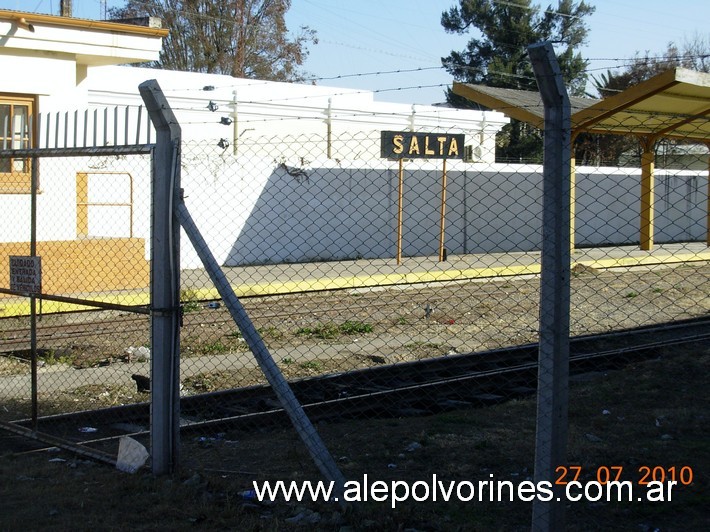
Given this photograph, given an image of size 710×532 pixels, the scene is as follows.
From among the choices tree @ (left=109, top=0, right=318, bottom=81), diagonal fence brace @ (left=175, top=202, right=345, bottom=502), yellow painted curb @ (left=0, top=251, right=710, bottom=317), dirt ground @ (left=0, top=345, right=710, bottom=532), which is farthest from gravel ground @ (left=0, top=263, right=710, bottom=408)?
tree @ (left=109, top=0, right=318, bottom=81)

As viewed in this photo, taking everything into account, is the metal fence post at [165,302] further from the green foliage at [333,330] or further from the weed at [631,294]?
the weed at [631,294]

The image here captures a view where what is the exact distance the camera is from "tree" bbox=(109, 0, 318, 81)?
147 feet

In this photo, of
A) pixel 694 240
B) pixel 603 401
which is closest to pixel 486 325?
pixel 603 401

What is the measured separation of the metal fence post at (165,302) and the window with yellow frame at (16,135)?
10.6 m

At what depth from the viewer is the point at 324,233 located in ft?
79.9

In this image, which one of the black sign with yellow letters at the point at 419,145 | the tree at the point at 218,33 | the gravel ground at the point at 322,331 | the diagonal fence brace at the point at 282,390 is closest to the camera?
the diagonal fence brace at the point at 282,390

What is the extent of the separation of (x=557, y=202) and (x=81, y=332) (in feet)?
34.4

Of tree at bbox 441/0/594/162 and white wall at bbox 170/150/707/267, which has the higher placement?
tree at bbox 441/0/594/162

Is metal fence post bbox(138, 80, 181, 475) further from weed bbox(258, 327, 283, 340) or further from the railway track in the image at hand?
weed bbox(258, 327, 283, 340)

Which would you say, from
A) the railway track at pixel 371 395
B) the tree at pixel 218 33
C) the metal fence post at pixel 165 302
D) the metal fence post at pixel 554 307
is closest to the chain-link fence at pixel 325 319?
the railway track at pixel 371 395

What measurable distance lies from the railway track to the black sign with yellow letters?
34.4ft

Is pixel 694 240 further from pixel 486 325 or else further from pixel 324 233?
pixel 486 325

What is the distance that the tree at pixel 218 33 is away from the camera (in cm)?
4466

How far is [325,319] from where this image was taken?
47.9 feet
